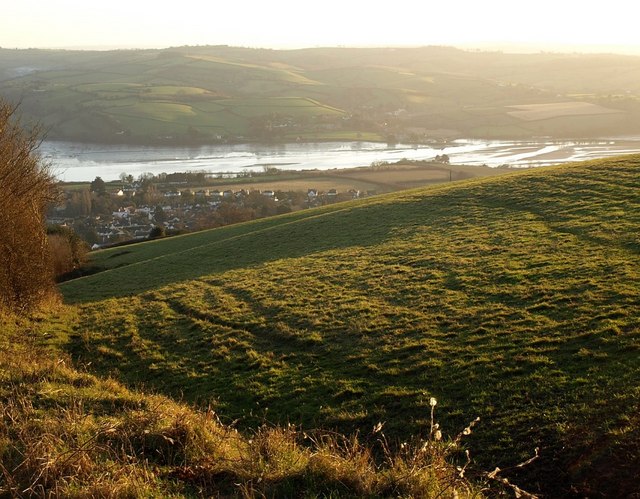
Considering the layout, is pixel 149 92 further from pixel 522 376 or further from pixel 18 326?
pixel 522 376

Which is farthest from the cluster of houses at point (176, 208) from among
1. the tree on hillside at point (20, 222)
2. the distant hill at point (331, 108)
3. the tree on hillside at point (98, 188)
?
the distant hill at point (331, 108)

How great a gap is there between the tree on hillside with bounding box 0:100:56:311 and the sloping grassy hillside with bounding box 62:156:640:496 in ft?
7.51

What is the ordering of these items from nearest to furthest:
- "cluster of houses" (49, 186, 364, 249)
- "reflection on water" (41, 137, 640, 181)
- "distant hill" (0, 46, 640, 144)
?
"cluster of houses" (49, 186, 364, 249), "reflection on water" (41, 137, 640, 181), "distant hill" (0, 46, 640, 144)

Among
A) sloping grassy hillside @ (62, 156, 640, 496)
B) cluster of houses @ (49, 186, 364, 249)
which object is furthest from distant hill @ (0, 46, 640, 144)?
sloping grassy hillside @ (62, 156, 640, 496)

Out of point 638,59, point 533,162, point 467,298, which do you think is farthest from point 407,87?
point 467,298

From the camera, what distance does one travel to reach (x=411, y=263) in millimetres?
20422

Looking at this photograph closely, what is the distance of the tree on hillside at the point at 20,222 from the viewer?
18.9 m

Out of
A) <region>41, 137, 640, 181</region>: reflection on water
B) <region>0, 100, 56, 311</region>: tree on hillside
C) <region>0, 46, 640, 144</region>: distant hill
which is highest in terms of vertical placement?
<region>0, 46, 640, 144</region>: distant hill

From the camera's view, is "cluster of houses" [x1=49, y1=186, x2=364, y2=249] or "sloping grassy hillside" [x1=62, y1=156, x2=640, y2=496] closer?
"sloping grassy hillside" [x1=62, y1=156, x2=640, y2=496]

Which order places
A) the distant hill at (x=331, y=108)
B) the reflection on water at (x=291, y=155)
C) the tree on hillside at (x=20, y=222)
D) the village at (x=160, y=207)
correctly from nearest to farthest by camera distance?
the tree on hillside at (x=20, y=222)
the village at (x=160, y=207)
the reflection on water at (x=291, y=155)
the distant hill at (x=331, y=108)

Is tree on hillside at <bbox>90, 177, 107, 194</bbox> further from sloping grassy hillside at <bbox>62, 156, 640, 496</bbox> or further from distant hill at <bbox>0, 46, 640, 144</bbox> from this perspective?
sloping grassy hillside at <bbox>62, 156, 640, 496</bbox>

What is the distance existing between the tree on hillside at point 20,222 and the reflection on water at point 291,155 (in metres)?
76.5

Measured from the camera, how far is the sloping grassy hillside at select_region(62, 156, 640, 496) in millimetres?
8719

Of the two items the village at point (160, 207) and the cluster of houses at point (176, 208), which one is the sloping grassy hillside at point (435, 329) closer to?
the village at point (160, 207)
